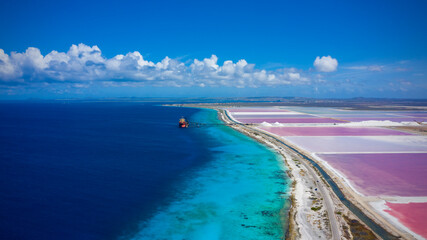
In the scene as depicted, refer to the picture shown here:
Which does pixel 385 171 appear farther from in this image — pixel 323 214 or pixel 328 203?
pixel 323 214

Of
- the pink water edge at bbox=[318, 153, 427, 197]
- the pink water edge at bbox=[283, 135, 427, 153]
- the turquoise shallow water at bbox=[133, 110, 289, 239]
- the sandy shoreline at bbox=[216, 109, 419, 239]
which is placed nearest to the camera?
the sandy shoreline at bbox=[216, 109, 419, 239]

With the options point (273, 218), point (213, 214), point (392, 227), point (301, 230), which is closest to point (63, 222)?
point (213, 214)

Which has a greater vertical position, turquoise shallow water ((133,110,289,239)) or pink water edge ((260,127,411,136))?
pink water edge ((260,127,411,136))

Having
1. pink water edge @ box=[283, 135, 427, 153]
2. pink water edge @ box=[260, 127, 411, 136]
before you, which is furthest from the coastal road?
pink water edge @ box=[260, 127, 411, 136]

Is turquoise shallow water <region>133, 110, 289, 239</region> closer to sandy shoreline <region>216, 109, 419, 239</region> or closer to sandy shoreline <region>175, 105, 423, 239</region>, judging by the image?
sandy shoreline <region>216, 109, 419, 239</region>

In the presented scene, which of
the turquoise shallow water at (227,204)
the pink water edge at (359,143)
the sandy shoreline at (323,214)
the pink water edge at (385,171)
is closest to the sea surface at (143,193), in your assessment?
the turquoise shallow water at (227,204)

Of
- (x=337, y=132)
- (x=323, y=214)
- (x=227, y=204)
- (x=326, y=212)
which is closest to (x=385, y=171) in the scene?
(x=326, y=212)
